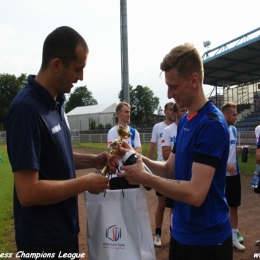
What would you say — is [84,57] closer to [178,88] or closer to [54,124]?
[54,124]

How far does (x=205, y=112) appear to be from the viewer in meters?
2.47

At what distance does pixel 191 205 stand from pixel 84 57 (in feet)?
4.46

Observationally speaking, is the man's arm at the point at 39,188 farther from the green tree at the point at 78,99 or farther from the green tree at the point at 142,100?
the green tree at the point at 78,99

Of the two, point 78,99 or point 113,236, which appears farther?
point 78,99

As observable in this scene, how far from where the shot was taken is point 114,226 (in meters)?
2.89

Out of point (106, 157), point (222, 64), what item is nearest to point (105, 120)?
point (222, 64)

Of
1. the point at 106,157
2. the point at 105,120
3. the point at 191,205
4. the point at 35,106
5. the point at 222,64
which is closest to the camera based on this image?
the point at 35,106

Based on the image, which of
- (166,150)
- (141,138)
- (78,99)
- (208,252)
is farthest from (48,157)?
(78,99)

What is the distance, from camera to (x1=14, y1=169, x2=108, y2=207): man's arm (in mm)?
2154

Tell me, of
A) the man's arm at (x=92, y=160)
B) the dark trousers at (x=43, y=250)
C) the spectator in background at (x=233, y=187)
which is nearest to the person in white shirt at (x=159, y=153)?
the spectator in background at (x=233, y=187)

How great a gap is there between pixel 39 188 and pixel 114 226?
960 mm

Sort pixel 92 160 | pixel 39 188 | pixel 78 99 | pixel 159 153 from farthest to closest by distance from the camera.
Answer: pixel 78 99
pixel 159 153
pixel 92 160
pixel 39 188

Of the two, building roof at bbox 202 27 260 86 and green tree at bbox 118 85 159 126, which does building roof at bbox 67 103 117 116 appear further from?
building roof at bbox 202 27 260 86

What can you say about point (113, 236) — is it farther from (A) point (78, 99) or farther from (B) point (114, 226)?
(A) point (78, 99)
